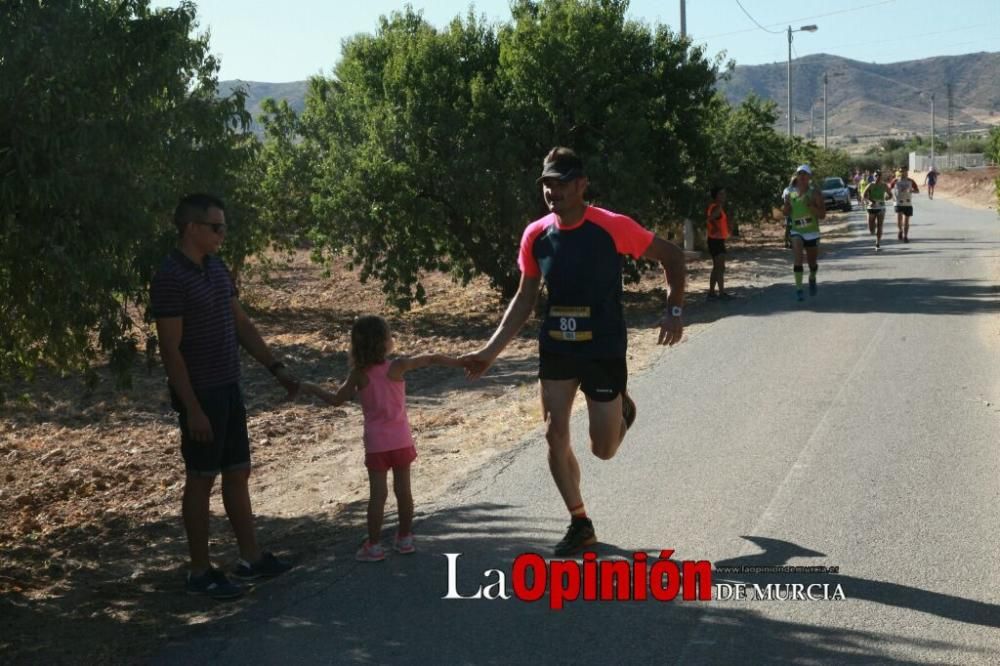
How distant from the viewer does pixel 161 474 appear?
1098cm

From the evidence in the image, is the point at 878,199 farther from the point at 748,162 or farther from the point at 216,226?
the point at 216,226

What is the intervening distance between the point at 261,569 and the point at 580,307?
2.23 meters

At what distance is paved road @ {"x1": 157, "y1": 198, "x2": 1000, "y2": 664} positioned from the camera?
4.93 metres

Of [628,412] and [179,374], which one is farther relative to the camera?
[628,412]

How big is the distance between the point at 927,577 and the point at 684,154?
16.0 meters

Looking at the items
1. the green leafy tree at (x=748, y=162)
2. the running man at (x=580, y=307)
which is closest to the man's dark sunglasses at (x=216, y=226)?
the running man at (x=580, y=307)

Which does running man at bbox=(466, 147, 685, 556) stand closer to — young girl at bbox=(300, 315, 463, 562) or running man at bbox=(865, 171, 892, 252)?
young girl at bbox=(300, 315, 463, 562)

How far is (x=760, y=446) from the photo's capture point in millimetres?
8250

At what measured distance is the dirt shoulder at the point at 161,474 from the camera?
6293 mm

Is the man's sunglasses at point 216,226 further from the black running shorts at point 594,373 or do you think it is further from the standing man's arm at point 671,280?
the standing man's arm at point 671,280

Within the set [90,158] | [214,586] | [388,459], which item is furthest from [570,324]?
[90,158]

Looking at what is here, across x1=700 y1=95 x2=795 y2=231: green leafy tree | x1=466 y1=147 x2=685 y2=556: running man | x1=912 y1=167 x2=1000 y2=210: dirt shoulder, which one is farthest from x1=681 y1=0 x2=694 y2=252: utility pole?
x1=912 y1=167 x2=1000 y2=210: dirt shoulder

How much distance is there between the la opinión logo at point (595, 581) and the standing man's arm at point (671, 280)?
1112 mm

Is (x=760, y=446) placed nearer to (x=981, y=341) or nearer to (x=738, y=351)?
(x=738, y=351)
